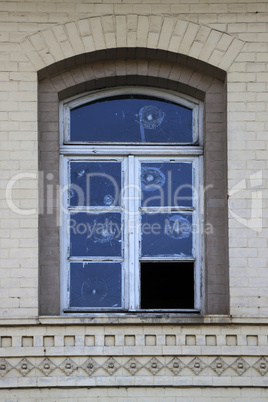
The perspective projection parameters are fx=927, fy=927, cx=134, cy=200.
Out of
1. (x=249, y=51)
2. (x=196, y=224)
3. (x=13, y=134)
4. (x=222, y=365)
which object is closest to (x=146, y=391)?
(x=222, y=365)

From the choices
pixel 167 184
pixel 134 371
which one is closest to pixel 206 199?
pixel 167 184

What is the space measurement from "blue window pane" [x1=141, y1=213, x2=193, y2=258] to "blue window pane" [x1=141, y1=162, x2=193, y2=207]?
15 centimetres

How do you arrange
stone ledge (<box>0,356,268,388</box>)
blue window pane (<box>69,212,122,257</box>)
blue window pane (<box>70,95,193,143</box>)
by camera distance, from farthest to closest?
blue window pane (<box>70,95,193,143</box>), blue window pane (<box>69,212,122,257</box>), stone ledge (<box>0,356,268,388</box>)

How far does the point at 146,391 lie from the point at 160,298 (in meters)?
1.05

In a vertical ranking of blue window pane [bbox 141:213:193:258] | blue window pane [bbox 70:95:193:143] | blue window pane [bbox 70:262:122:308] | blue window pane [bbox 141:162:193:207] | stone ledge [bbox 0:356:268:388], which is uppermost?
blue window pane [bbox 70:95:193:143]

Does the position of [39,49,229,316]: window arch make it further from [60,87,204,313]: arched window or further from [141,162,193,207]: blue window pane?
[141,162,193,207]: blue window pane

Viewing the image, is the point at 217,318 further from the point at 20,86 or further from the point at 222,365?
the point at 20,86

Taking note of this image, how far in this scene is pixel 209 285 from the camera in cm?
984

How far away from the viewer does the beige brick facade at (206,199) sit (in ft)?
31.0

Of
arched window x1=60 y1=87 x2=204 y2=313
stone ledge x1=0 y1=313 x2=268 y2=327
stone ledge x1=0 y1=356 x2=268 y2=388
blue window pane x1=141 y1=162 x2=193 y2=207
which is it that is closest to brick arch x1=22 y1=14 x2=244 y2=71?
arched window x1=60 y1=87 x2=204 y2=313

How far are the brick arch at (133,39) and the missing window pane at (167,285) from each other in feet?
7.28

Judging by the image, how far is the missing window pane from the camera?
9.97 metres

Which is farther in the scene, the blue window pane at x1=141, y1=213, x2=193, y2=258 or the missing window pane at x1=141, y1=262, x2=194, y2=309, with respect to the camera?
the blue window pane at x1=141, y1=213, x2=193, y2=258

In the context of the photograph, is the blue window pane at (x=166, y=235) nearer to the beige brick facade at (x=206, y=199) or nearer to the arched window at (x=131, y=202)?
the arched window at (x=131, y=202)
